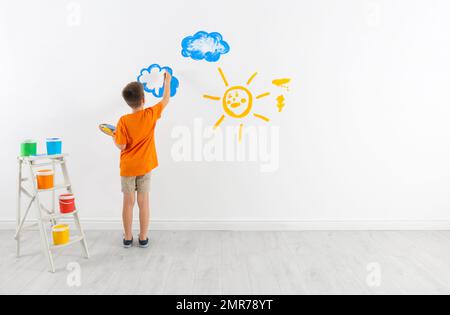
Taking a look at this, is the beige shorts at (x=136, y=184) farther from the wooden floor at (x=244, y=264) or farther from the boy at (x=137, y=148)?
the wooden floor at (x=244, y=264)

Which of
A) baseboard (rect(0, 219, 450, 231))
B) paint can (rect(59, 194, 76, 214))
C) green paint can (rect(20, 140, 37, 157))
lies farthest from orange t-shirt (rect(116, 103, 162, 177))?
baseboard (rect(0, 219, 450, 231))

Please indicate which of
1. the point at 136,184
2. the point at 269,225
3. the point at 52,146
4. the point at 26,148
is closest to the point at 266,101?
the point at 269,225

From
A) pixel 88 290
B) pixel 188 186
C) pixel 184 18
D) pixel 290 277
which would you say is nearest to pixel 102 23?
pixel 184 18

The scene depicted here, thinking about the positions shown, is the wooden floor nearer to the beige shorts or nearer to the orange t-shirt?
the beige shorts

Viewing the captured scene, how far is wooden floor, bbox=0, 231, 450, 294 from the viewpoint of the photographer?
210cm

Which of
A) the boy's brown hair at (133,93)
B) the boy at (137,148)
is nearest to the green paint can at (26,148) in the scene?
the boy at (137,148)

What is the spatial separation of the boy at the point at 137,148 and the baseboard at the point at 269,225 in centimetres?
40

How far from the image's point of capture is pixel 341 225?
3098mm

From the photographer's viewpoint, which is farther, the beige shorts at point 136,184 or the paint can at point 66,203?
the beige shorts at point 136,184

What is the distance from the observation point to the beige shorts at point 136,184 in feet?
8.71

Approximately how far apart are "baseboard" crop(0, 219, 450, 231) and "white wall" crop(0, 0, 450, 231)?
39 mm

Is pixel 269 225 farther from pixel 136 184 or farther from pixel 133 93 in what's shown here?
pixel 133 93

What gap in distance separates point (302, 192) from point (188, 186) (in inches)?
35.6

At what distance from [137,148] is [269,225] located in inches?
48.0
